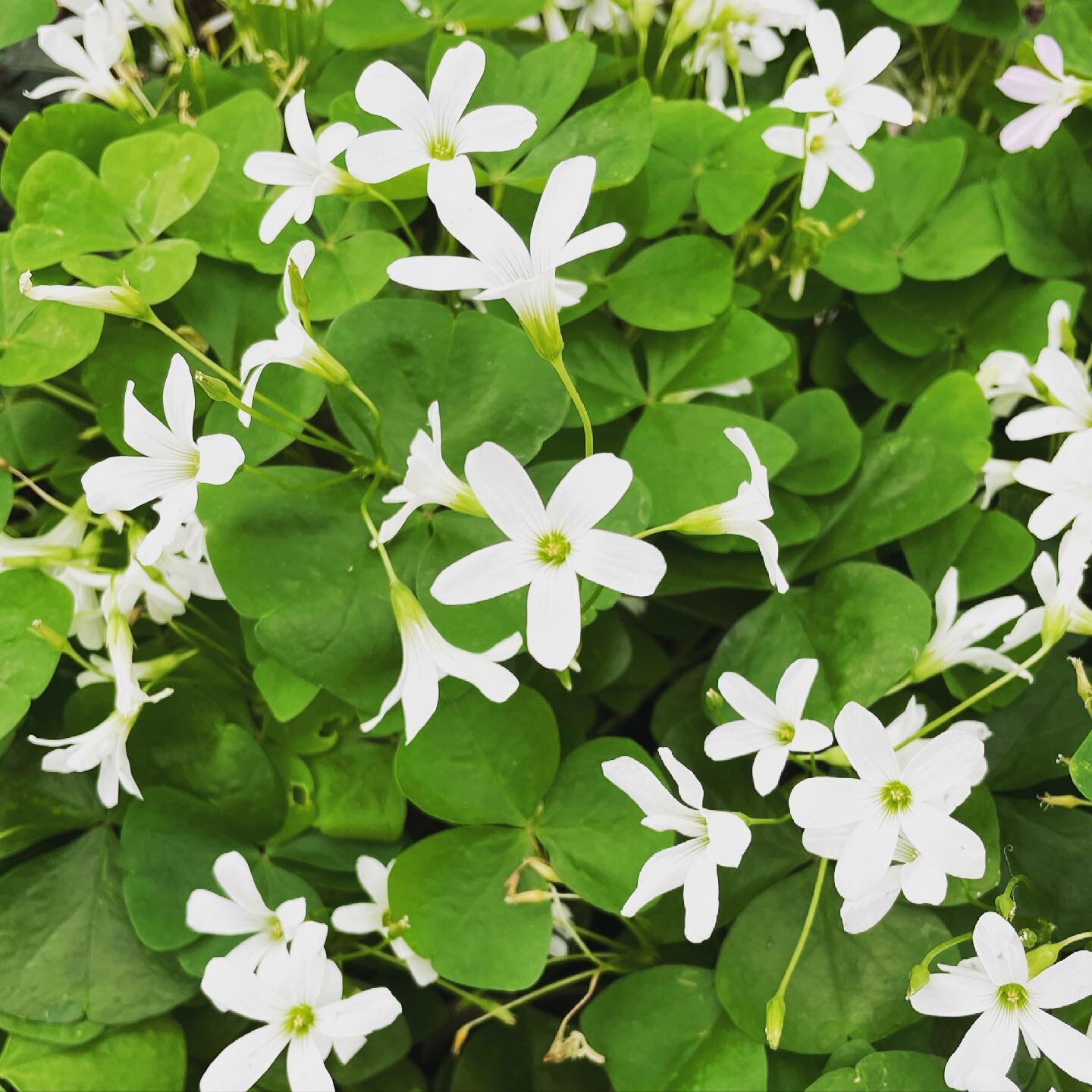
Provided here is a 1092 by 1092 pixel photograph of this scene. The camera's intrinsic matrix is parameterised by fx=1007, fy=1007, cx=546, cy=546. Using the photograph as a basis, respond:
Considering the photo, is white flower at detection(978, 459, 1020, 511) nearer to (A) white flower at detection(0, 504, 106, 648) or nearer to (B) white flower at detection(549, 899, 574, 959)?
(B) white flower at detection(549, 899, 574, 959)

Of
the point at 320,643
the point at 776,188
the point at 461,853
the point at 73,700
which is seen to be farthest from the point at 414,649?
the point at 776,188

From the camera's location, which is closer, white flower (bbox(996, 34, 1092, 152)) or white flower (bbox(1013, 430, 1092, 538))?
white flower (bbox(1013, 430, 1092, 538))

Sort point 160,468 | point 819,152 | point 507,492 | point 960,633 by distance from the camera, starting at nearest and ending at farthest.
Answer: point 507,492
point 160,468
point 960,633
point 819,152

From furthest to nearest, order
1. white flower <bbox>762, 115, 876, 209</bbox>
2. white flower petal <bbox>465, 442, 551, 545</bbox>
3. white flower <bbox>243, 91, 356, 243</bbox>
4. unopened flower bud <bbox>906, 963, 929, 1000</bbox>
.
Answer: white flower <bbox>762, 115, 876, 209</bbox> < white flower <bbox>243, 91, 356, 243</bbox> < unopened flower bud <bbox>906, 963, 929, 1000</bbox> < white flower petal <bbox>465, 442, 551, 545</bbox>

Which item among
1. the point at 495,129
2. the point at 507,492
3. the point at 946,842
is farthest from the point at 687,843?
the point at 495,129

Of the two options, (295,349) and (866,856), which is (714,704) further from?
(295,349)

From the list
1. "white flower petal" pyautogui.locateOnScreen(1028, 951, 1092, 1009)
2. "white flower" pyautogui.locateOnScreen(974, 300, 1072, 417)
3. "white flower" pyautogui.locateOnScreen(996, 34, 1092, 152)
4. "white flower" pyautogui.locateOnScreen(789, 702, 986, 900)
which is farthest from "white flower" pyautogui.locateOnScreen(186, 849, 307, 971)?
"white flower" pyautogui.locateOnScreen(996, 34, 1092, 152)

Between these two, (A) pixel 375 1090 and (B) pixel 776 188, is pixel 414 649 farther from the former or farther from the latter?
(B) pixel 776 188
